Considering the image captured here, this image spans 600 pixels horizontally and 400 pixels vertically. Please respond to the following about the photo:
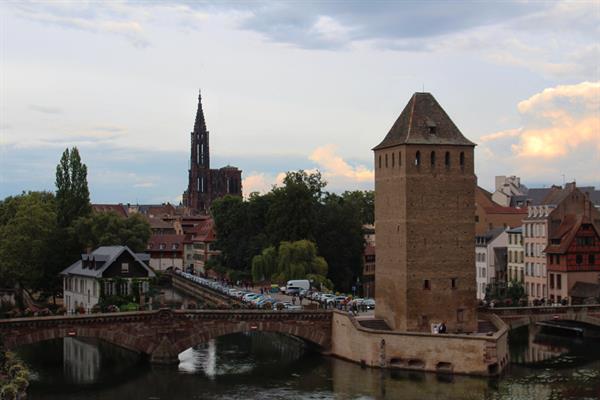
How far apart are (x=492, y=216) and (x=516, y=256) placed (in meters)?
16.5

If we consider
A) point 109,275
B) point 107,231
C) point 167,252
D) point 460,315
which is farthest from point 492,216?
point 167,252

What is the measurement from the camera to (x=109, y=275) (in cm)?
8200

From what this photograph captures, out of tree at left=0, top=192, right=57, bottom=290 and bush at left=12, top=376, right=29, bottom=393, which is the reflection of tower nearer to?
bush at left=12, top=376, right=29, bottom=393

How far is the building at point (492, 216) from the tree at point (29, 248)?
152ft

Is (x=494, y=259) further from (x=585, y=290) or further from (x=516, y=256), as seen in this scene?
(x=585, y=290)

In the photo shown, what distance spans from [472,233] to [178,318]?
64.8 ft

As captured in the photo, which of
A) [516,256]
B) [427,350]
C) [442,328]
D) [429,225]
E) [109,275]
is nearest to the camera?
[427,350]

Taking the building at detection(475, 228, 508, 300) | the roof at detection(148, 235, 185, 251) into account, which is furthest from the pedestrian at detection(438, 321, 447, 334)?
the roof at detection(148, 235, 185, 251)

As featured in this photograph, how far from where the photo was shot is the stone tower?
63.8 metres

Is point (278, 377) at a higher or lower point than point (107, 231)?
lower

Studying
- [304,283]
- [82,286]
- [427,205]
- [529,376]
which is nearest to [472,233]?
[427,205]

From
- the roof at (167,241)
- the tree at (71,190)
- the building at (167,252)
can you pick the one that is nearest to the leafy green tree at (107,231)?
the tree at (71,190)

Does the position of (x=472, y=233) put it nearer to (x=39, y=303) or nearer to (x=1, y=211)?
(x=39, y=303)

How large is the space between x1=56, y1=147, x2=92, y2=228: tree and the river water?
1237 inches
